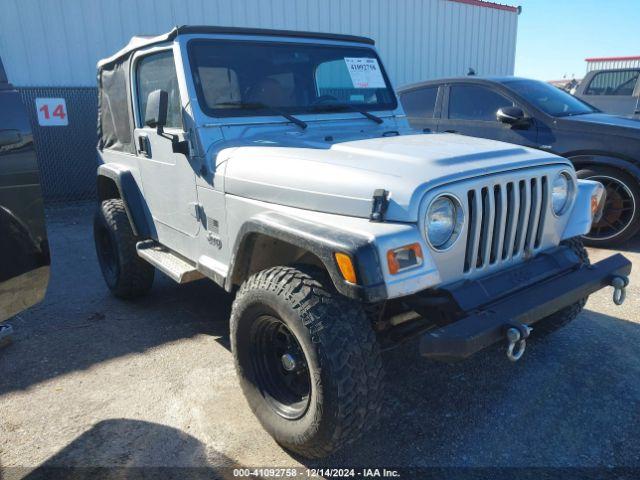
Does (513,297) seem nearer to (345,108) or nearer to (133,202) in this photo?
(345,108)

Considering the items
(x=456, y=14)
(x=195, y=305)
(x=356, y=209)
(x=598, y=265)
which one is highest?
(x=456, y=14)

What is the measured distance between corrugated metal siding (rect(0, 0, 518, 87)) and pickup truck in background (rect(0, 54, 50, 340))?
24.7 ft

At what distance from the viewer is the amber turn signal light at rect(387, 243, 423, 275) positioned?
199cm

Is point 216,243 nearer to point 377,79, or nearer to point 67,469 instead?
point 67,469

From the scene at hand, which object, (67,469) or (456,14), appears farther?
(456,14)

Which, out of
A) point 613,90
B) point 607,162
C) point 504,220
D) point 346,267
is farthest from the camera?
point 613,90

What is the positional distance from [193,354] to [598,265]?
2.60m

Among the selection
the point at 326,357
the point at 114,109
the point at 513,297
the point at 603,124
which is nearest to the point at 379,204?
the point at 326,357

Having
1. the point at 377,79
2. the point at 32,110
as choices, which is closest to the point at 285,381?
the point at 377,79

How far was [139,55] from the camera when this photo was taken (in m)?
3.72

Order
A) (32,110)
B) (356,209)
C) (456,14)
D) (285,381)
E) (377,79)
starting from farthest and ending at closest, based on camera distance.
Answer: (456,14) → (32,110) → (377,79) → (285,381) → (356,209)

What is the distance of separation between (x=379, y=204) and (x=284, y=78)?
168 centimetres

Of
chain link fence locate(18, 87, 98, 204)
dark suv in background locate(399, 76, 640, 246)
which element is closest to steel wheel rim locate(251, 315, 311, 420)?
dark suv in background locate(399, 76, 640, 246)

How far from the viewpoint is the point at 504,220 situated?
240cm
